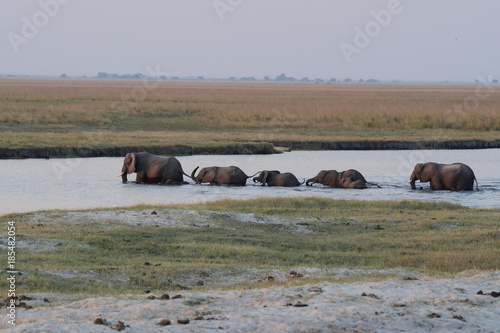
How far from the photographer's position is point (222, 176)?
83.5ft

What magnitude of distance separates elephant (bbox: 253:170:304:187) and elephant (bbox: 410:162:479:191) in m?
3.51

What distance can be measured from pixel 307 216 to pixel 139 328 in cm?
1065

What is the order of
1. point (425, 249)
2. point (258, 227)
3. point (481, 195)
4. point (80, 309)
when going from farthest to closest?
point (481, 195) < point (258, 227) < point (425, 249) < point (80, 309)

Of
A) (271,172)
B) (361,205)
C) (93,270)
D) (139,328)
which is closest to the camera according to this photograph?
(139,328)

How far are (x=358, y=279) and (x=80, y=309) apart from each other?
422 cm

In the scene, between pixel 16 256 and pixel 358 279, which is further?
pixel 16 256

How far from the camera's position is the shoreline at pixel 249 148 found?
3109 cm

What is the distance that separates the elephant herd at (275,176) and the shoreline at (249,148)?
20.2 feet

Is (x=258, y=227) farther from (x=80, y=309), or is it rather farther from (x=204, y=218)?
(x=80, y=309)

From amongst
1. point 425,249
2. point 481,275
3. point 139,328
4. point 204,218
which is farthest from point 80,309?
point 204,218

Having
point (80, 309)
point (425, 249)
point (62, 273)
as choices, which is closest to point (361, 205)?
point (425, 249)

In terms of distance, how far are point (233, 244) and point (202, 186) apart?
36.0 feet

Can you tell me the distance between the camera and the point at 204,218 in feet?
55.0

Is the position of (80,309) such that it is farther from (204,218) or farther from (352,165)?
(352,165)
